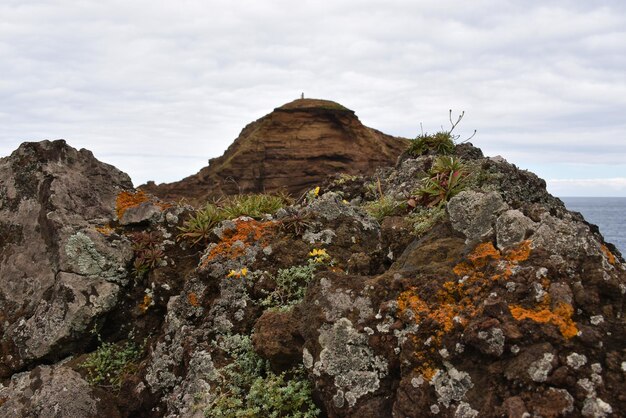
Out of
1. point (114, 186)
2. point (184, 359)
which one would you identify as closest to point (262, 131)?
point (114, 186)

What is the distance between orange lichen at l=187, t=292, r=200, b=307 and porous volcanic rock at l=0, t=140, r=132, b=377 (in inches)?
47.0

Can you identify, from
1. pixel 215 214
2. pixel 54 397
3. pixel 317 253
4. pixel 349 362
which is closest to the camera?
pixel 349 362

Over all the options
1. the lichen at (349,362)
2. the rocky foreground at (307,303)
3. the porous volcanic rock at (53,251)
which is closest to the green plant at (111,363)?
the rocky foreground at (307,303)

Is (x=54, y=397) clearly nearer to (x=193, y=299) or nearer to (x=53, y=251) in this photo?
(x=193, y=299)

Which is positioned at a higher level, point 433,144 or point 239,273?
point 433,144

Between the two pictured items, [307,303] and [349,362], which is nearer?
[349,362]

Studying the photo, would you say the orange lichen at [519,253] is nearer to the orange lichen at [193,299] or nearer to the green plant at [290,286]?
the green plant at [290,286]

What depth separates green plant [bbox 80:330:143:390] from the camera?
610 cm

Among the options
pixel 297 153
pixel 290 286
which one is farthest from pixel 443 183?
pixel 297 153

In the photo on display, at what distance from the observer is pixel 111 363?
638 centimetres

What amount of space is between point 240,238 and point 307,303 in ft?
6.95

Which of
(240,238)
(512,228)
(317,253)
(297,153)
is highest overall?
(297,153)

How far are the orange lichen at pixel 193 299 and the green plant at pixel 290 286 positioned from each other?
0.80m

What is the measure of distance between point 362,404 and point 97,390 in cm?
318
